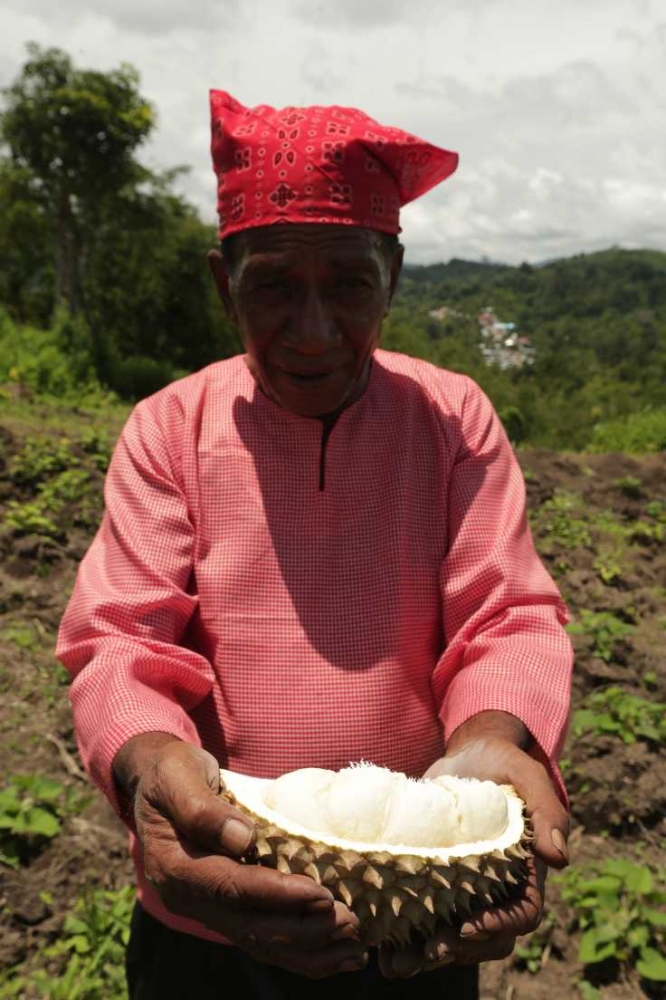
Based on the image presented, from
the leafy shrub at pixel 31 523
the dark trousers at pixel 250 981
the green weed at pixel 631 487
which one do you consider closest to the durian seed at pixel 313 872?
the dark trousers at pixel 250 981

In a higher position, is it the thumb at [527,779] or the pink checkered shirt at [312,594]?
the pink checkered shirt at [312,594]

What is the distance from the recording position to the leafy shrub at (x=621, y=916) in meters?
2.60

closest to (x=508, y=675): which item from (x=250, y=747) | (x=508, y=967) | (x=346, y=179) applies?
(x=250, y=747)

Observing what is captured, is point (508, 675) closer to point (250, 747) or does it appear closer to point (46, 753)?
point (250, 747)

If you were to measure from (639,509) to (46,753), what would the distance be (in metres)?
5.66

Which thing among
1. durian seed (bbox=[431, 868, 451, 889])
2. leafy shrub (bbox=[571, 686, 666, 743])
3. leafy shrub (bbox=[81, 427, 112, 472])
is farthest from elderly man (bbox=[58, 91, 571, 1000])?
leafy shrub (bbox=[81, 427, 112, 472])

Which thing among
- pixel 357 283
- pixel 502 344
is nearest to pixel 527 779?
pixel 357 283

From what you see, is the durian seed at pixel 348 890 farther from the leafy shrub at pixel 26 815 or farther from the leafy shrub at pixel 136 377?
the leafy shrub at pixel 136 377

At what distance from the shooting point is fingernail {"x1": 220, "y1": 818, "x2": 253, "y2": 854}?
48.2 inches

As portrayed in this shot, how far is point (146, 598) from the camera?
163 centimetres

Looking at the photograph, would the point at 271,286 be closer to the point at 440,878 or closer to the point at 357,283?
the point at 357,283

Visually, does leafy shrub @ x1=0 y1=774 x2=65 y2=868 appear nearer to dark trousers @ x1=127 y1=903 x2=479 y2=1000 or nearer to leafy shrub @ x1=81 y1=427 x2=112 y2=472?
dark trousers @ x1=127 y1=903 x2=479 y2=1000

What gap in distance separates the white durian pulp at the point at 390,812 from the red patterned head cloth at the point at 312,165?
1.10 meters

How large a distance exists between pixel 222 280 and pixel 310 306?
1.14 ft
